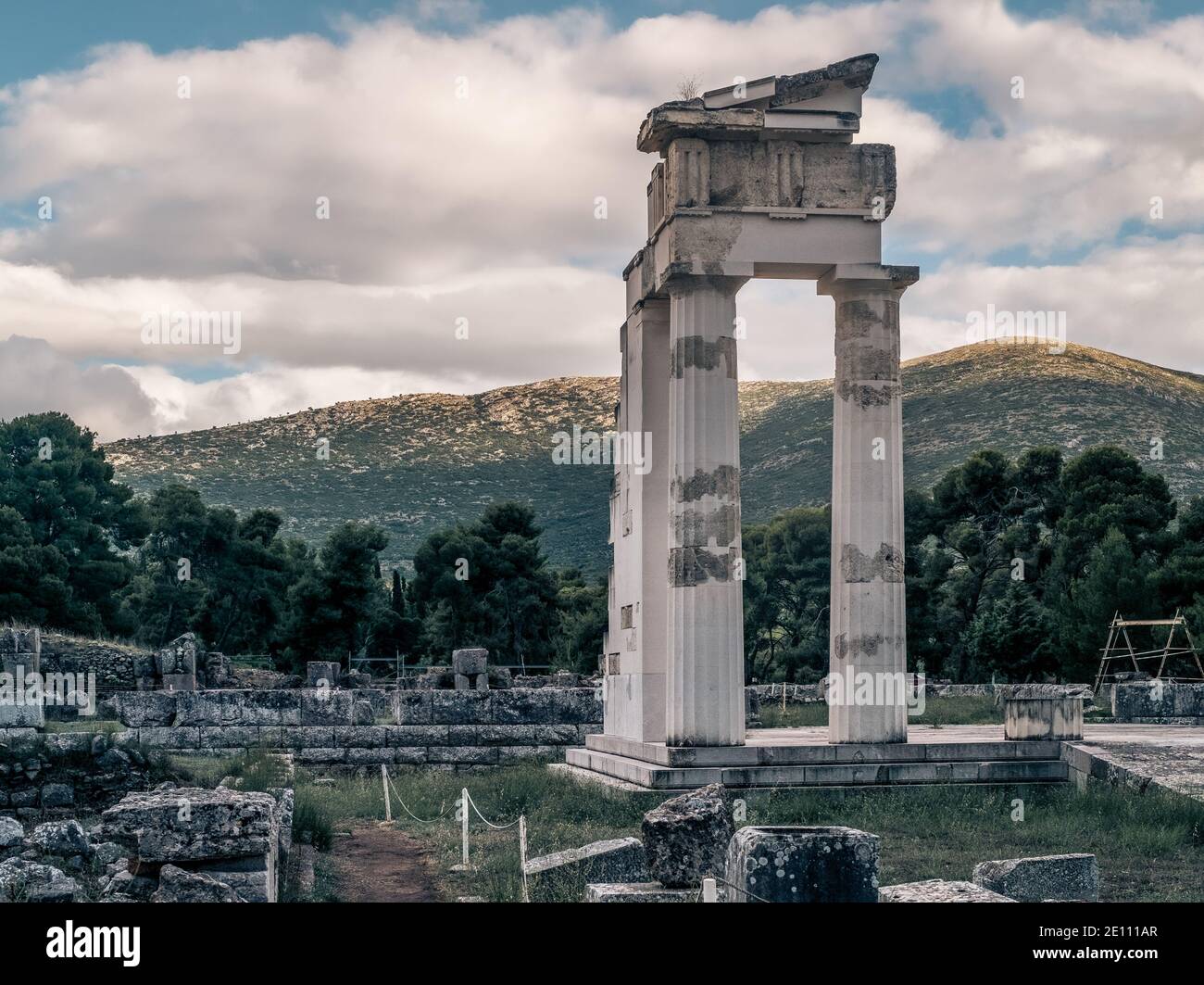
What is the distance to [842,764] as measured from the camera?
17297 mm

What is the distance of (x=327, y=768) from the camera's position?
23.9 metres

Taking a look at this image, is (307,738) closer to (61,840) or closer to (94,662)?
(94,662)

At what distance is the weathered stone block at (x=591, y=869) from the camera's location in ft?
35.6

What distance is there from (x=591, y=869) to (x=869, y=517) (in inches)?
329

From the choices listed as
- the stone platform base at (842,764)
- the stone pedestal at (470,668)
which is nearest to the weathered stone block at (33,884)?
the stone platform base at (842,764)

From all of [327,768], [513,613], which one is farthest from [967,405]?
[327,768]

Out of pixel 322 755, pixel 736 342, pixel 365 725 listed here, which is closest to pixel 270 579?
pixel 365 725

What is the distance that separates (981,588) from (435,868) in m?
44.4

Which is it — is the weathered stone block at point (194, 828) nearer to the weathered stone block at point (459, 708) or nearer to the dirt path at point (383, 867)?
the dirt path at point (383, 867)

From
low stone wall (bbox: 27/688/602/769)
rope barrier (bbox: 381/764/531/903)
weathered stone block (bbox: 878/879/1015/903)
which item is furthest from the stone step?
weathered stone block (bbox: 878/879/1015/903)

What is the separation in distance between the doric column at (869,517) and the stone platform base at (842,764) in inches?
20.7

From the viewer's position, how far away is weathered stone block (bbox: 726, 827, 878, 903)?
800cm
